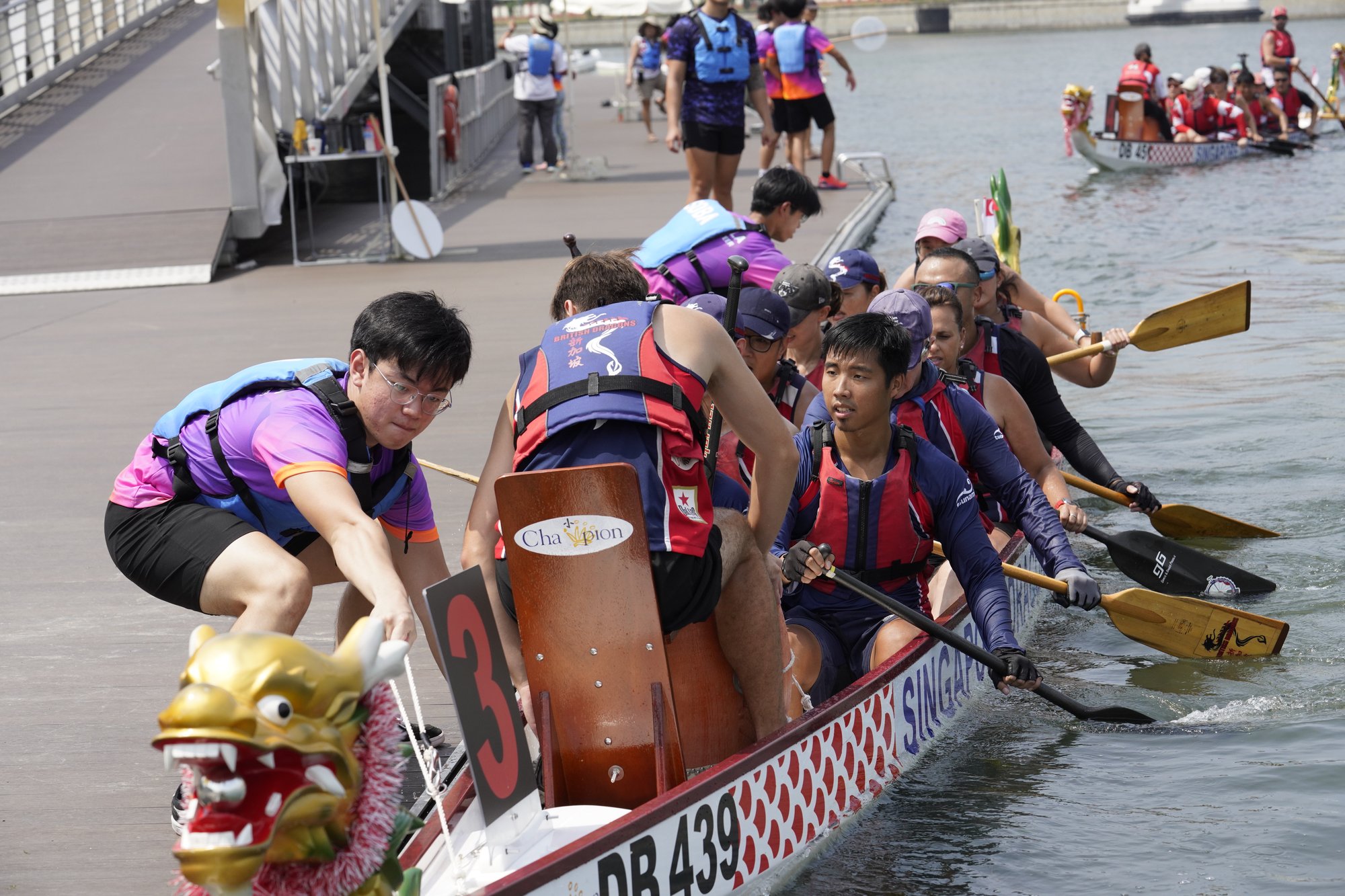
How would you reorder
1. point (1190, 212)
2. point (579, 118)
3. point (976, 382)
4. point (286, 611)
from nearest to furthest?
point (286, 611)
point (976, 382)
point (1190, 212)
point (579, 118)

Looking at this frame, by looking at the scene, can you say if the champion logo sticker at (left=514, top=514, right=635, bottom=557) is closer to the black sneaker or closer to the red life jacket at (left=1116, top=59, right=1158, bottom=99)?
the black sneaker

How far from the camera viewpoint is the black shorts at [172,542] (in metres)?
3.87

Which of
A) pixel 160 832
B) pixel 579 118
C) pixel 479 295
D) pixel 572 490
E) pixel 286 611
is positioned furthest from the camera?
pixel 579 118

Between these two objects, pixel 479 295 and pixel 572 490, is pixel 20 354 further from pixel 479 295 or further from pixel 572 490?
pixel 572 490

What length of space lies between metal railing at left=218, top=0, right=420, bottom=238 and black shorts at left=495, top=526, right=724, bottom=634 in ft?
31.1

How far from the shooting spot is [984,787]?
16.2 feet

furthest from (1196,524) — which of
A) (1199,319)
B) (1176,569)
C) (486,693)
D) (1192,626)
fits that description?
(486,693)

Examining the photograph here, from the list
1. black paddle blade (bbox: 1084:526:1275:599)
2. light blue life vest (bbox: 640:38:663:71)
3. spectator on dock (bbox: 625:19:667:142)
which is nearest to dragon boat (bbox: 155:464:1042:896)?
black paddle blade (bbox: 1084:526:1275:599)

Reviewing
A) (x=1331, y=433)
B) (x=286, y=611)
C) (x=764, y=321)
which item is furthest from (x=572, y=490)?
(x=1331, y=433)

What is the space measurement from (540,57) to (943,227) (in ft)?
38.8

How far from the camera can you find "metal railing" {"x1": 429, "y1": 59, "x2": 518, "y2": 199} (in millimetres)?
17953

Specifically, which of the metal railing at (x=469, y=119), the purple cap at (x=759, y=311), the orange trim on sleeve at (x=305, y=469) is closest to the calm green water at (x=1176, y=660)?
the purple cap at (x=759, y=311)

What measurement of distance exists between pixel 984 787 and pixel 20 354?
26.6ft

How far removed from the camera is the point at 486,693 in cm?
318
